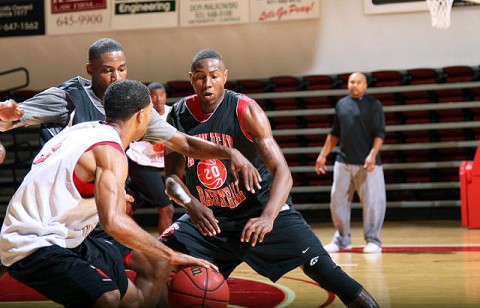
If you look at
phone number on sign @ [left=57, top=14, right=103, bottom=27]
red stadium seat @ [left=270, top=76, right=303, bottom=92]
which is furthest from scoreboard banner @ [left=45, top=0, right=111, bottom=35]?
red stadium seat @ [left=270, top=76, right=303, bottom=92]

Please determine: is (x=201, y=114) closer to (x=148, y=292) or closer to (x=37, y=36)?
(x=148, y=292)

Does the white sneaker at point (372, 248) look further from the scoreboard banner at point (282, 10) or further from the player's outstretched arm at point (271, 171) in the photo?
the scoreboard banner at point (282, 10)

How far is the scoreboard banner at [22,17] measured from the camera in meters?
13.3

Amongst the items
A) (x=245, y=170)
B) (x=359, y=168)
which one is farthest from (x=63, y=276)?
(x=359, y=168)

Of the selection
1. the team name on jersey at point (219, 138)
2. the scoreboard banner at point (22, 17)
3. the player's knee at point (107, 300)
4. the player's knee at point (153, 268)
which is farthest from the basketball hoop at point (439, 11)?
the scoreboard banner at point (22, 17)

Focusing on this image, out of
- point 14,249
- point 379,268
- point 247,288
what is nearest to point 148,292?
Answer: point 14,249

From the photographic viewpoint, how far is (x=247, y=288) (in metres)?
6.46

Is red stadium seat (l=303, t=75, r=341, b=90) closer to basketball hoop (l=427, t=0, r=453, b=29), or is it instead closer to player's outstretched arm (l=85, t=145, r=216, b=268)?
basketball hoop (l=427, t=0, r=453, b=29)

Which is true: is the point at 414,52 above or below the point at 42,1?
below

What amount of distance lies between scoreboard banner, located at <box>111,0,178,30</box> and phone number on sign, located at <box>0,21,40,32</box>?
4.75 feet

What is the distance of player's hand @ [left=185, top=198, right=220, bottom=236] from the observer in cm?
476

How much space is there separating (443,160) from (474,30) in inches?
80.2

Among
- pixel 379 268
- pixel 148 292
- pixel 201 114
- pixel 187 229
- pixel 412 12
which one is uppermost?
pixel 412 12

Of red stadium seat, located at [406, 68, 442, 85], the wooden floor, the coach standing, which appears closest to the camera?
the wooden floor
